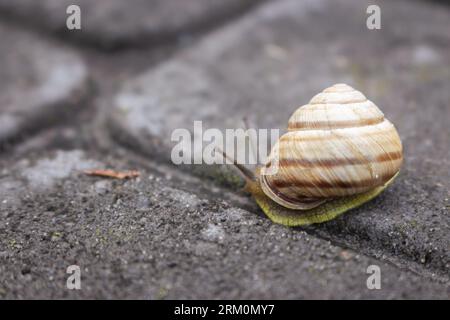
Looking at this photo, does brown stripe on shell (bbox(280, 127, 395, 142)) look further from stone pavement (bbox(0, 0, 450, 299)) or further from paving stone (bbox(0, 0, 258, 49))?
paving stone (bbox(0, 0, 258, 49))

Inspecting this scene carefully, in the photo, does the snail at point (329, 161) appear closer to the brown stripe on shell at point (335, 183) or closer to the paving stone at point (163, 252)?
the brown stripe on shell at point (335, 183)

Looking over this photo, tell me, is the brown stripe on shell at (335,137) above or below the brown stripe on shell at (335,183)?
above

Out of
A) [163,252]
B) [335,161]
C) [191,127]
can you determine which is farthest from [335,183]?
[191,127]

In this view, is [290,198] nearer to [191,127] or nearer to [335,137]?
[335,137]

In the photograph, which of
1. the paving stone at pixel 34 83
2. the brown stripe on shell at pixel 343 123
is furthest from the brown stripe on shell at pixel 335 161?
the paving stone at pixel 34 83

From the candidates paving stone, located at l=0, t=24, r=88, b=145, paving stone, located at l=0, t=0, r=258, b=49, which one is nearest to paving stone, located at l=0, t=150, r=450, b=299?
paving stone, located at l=0, t=24, r=88, b=145

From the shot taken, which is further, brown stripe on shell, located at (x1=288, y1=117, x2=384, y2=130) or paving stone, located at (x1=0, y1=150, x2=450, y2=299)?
brown stripe on shell, located at (x1=288, y1=117, x2=384, y2=130)

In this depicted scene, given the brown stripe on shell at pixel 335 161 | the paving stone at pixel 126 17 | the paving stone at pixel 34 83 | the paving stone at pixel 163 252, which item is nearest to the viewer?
the paving stone at pixel 163 252
